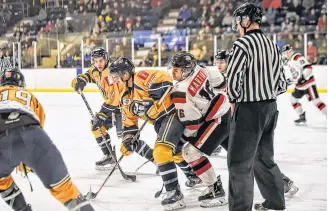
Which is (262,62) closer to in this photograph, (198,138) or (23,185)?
(198,138)

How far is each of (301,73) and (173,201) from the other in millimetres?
→ 3798

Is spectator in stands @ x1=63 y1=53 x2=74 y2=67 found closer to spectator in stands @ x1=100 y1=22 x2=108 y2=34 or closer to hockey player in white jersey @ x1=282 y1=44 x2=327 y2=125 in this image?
spectator in stands @ x1=100 y1=22 x2=108 y2=34

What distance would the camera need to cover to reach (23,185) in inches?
147

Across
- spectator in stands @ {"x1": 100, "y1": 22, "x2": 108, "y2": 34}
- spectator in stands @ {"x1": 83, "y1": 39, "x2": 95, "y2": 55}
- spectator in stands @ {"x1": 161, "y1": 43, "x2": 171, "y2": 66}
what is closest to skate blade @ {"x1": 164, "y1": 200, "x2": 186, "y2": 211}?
spectator in stands @ {"x1": 161, "y1": 43, "x2": 171, "y2": 66}

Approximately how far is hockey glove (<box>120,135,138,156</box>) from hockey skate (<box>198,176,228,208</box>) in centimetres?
50

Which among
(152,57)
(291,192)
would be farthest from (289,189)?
(152,57)

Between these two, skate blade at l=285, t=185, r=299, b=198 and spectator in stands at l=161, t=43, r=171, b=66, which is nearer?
skate blade at l=285, t=185, r=299, b=198

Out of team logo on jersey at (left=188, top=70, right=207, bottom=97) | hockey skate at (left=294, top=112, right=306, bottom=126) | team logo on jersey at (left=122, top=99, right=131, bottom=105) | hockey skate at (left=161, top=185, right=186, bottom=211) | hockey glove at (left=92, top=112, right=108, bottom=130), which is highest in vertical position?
team logo on jersey at (left=188, top=70, right=207, bottom=97)

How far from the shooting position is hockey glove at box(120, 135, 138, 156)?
3347 millimetres

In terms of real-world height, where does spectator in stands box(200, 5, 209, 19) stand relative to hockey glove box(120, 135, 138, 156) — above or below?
above

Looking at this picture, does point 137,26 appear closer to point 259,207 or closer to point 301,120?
point 301,120

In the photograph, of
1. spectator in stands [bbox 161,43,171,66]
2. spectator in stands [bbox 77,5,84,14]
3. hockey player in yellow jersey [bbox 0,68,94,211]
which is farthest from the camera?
spectator in stands [bbox 77,5,84,14]

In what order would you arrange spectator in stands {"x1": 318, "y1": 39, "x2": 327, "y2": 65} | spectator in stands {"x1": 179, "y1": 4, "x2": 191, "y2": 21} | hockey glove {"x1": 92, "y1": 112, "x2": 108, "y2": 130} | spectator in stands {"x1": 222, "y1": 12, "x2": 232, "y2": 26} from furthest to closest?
1. spectator in stands {"x1": 179, "y1": 4, "x2": 191, "y2": 21}
2. spectator in stands {"x1": 222, "y1": 12, "x2": 232, "y2": 26}
3. spectator in stands {"x1": 318, "y1": 39, "x2": 327, "y2": 65}
4. hockey glove {"x1": 92, "y1": 112, "x2": 108, "y2": 130}

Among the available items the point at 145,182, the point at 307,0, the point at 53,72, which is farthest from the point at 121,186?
the point at 307,0
